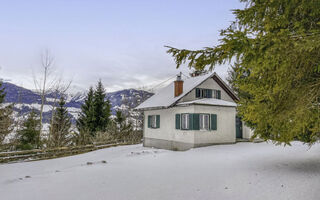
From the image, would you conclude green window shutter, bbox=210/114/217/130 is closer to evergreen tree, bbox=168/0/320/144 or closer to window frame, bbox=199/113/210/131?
window frame, bbox=199/113/210/131

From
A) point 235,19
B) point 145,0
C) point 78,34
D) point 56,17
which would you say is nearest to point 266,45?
point 235,19

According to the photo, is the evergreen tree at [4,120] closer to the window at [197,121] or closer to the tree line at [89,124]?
the tree line at [89,124]

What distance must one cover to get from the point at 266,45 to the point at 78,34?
14879 millimetres

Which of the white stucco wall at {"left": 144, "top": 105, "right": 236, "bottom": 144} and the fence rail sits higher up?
the white stucco wall at {"left": 144, "top": 105, "right": 236, "bottom": 144}

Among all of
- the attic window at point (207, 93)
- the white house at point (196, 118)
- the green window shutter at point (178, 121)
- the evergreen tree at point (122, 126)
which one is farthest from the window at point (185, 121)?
the evergreen tree at point (122, 126)

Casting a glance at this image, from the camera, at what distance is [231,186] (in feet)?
19.0

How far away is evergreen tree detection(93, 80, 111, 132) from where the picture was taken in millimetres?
22953

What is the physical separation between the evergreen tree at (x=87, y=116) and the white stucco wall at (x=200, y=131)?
976 cm

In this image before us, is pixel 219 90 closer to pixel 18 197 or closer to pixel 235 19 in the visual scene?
pixel 235 19

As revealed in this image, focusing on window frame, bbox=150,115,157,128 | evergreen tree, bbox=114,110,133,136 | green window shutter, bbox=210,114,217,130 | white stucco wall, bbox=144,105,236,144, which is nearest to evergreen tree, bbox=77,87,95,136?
evergreen tree, bbox=114,110,133,136

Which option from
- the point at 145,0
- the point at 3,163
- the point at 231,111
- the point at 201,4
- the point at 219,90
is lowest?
the point at 3,163

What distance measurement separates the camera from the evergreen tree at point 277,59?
354cm

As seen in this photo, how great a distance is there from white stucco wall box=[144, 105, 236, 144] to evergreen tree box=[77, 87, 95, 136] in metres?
9.76

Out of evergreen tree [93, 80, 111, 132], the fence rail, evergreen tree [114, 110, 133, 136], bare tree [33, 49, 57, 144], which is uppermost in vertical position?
bare tree [33, 49, 57, 144]
